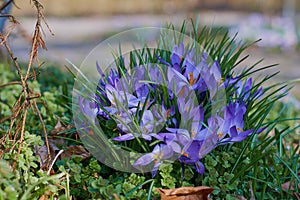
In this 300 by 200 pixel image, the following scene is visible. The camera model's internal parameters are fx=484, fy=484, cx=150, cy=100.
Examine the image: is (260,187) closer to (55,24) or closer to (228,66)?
(228,66)

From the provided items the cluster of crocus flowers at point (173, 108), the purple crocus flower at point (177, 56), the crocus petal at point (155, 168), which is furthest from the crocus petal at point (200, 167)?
the purple crocus flower at point (177, 56)

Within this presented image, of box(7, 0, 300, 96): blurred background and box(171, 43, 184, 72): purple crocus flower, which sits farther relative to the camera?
box(7, 0, 300, 96): blurred background

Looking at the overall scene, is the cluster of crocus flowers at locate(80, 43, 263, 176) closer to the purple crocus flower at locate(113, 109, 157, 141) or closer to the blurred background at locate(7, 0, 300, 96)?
the purple crocus flower at locate(113, 109, 157, 141)

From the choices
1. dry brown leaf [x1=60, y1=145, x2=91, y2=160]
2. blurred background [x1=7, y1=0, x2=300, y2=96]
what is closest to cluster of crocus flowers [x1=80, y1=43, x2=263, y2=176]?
dry brown leaf [x1=60, y1=145, x2=91, y2=160]

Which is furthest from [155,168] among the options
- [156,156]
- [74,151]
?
[74,151]

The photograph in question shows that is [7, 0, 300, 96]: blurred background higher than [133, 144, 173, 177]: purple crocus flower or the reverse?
higher

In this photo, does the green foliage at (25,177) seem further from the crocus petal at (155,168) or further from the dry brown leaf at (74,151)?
the crocus petal at (155,168)
